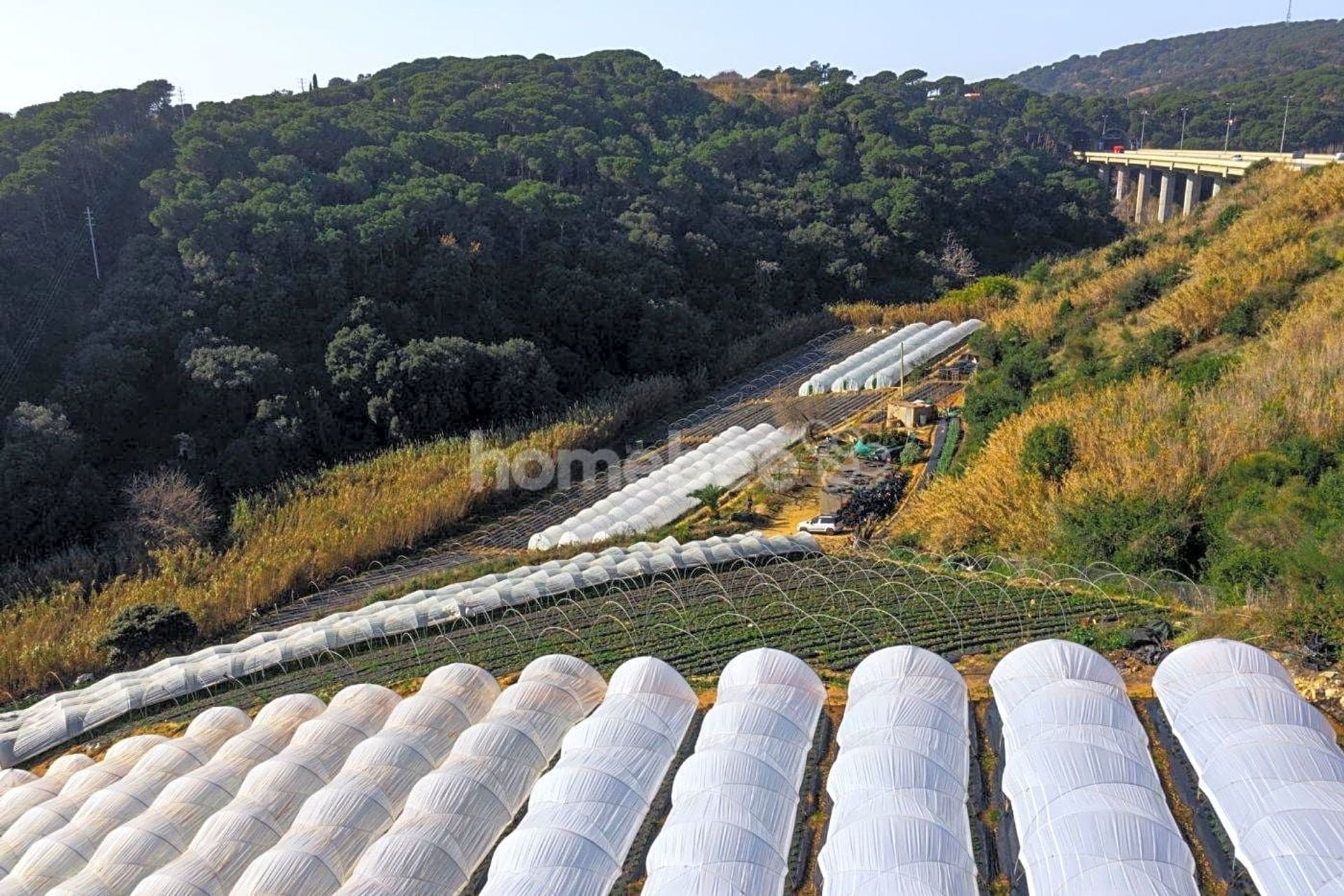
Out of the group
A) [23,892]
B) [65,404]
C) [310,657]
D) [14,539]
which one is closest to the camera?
[23,892]

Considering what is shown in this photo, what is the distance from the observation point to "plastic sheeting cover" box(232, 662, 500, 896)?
9867 millimetres

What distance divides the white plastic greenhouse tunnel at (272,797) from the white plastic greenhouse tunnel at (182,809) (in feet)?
1.16

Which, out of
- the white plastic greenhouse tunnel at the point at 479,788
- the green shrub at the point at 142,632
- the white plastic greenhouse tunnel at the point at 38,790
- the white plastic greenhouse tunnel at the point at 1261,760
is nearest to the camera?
the white plastic greenhouse tunnel at the point at 1261,760

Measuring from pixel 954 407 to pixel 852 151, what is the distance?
41.6m

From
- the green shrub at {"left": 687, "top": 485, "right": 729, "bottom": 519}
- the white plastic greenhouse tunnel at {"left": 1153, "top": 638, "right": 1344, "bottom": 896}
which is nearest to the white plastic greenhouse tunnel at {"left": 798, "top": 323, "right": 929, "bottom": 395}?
the green shrub at {"left": 687, "top": 485, "right": 729, "bottom": 519}

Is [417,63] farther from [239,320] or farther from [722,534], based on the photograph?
[722,534]

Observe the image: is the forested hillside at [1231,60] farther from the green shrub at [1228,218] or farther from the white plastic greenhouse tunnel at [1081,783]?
the white plastic greenhouse tunnel at [1081,783]

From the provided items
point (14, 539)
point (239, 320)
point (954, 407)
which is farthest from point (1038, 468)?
point (239, 320)

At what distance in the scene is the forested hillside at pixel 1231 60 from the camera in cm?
14850

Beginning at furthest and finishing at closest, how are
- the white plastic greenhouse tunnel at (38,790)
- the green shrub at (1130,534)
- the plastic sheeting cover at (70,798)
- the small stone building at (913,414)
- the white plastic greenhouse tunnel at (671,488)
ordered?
the small stone building at (913,414)
the white plastic greenhouse tunnel at (671,488)
the green shrub at (1130,534)
the white plastic greenhouse tunnel at (38,790)
the plastic sheeting cover at (70,798)

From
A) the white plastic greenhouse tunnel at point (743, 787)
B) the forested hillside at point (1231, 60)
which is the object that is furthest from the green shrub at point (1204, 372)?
the forested hillside at point (1231, 60)

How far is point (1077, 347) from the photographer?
2888 centimetres

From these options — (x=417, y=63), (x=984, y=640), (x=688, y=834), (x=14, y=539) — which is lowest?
(x=14, y=539)

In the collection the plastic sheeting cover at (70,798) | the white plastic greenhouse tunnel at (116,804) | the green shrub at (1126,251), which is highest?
the green shrub at (1126,251)
